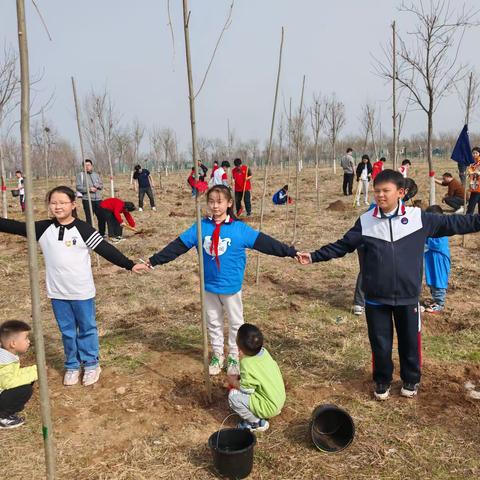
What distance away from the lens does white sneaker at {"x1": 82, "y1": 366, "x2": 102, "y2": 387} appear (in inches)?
148

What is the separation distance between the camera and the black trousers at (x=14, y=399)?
10.3 ft

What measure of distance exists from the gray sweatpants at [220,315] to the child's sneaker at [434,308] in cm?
274

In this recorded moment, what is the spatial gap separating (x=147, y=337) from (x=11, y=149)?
42646 mm

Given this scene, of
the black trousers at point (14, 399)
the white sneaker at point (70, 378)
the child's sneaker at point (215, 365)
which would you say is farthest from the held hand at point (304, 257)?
the black trousers at point (14, 399)

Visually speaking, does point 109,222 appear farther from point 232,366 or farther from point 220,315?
point 232,366

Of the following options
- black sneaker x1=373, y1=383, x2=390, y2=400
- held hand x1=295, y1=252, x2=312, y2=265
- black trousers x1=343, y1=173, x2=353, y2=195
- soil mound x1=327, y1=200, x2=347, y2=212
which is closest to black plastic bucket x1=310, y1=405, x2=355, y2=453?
black sneaker x1=373, y1=383, x2=390, y2=400

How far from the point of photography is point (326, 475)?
2629 mm

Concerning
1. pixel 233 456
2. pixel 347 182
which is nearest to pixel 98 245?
pixel 233 456

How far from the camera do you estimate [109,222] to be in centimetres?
999

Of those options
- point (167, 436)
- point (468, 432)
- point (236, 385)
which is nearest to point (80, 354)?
point (167, 436)

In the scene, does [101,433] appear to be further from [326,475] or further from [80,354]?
[326,475]

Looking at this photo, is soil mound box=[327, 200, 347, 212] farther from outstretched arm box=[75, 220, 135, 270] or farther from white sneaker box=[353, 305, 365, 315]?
outstretched arm box=[75, 220, 135, 270]

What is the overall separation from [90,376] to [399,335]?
2.61 metres

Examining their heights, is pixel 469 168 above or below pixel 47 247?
above
